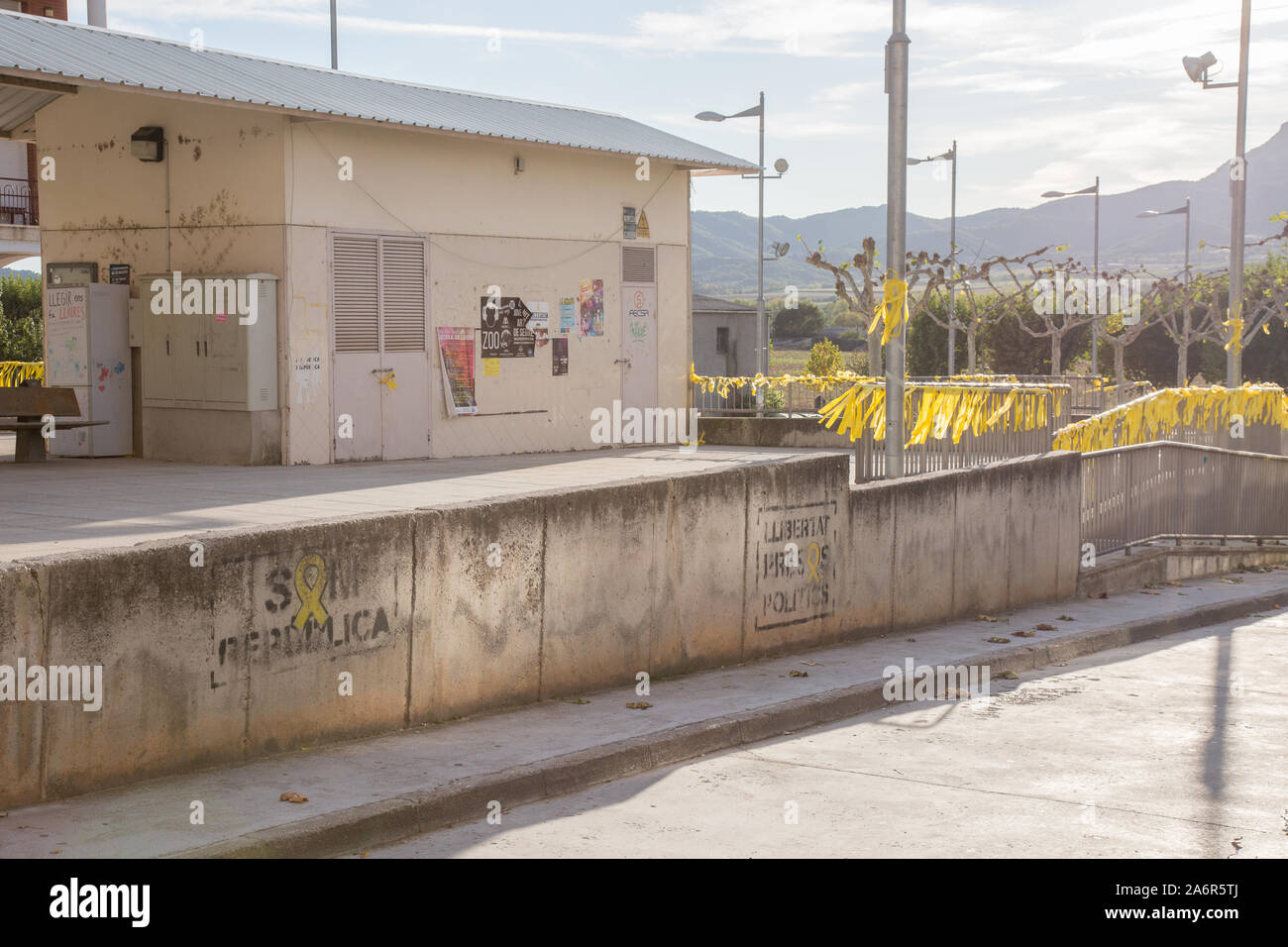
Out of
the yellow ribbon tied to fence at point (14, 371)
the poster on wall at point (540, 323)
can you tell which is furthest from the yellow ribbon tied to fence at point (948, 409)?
the yellow ribbon tied to fence at point (14, 371)

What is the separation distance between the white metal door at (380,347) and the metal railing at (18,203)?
21.8 m

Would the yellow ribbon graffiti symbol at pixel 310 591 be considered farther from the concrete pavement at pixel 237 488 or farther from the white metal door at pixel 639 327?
the white metal door at pixel 639 327

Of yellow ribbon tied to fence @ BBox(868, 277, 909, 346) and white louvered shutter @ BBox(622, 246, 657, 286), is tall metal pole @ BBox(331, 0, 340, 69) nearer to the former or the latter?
white louvered shutter @ BBox(622, 246, 657, 286)

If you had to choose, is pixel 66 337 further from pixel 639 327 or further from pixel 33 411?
pixel 639 327

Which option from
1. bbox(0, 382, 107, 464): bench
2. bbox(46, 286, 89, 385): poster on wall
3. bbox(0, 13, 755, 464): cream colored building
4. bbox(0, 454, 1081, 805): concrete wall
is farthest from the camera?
bbox(46, 286, 89, 385): poster on wall

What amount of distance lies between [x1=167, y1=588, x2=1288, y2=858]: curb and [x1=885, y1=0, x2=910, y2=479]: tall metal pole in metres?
2.93

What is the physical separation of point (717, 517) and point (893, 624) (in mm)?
2758

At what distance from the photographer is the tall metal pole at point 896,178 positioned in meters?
13.4

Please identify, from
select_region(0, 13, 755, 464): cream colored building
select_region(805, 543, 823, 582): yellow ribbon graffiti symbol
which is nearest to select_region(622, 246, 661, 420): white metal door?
select_region(0, 13, 755, 464): cream colored building

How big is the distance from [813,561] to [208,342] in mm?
9311

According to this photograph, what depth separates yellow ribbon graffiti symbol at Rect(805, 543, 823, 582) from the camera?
11.4 meters

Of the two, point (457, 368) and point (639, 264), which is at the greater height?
point (639, 264)

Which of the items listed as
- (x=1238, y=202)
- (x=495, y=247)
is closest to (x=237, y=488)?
(x=495, y=247)

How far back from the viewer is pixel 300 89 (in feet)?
58.5
